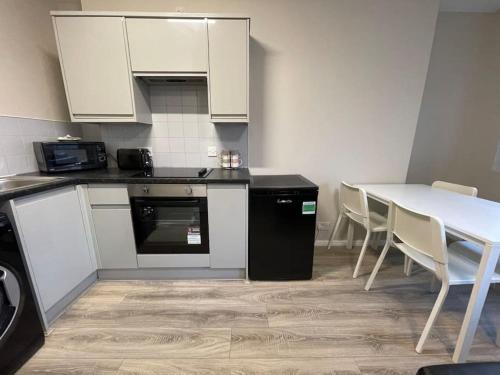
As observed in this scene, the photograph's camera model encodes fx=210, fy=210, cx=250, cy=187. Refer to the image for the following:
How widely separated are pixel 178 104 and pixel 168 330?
1.91m

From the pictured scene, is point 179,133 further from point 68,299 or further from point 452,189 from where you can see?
point 452,189

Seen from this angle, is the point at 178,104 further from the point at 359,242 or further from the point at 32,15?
the point at 359,242

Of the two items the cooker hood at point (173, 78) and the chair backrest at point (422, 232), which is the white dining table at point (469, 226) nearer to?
the chair backrest at point (422, 232)

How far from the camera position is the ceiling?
217 centimetres

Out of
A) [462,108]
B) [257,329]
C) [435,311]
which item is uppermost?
[462,108]

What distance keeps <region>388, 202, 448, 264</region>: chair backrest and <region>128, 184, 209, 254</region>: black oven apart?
4.56 ft

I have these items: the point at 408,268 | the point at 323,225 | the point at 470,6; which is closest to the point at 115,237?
the point at 323,225

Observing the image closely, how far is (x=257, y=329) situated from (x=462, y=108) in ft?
11.2

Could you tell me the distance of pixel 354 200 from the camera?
76.6 inches

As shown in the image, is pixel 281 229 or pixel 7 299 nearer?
pixel 7 299

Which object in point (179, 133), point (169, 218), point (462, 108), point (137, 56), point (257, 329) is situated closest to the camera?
point (257, 329)

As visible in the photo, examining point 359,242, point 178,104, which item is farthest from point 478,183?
point 178,104

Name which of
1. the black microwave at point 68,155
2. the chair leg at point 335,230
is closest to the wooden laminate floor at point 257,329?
the chair leg at point 335,230

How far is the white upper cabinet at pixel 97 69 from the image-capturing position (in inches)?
63.8
